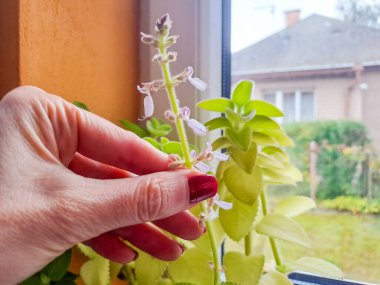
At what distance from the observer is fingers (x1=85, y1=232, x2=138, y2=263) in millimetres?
582

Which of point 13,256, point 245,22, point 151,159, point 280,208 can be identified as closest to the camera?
point 13,256

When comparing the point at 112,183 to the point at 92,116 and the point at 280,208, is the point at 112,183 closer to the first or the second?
the point at 92,116

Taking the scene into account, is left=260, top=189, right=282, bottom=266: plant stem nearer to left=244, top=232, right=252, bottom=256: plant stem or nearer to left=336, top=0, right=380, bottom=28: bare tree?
left=244, top=232, right=252, bottom=256: plant stem

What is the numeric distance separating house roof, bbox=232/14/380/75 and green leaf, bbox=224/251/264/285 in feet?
1.09

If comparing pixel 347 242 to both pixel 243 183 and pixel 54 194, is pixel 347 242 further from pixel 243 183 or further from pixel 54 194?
pixel 54 194

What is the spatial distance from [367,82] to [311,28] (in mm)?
124

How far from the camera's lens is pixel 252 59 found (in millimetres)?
785

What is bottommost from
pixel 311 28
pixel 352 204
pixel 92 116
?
pixel 352 204

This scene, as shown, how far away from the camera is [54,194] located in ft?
1.40

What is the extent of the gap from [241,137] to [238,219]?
0.33ft

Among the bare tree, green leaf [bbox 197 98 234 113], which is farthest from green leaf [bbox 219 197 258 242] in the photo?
the bare tree

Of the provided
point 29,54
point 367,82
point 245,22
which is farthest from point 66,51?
point 367,82

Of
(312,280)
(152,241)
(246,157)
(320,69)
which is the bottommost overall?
(312,280)

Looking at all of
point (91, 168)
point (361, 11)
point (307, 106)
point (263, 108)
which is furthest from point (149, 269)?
point (361, 11)
